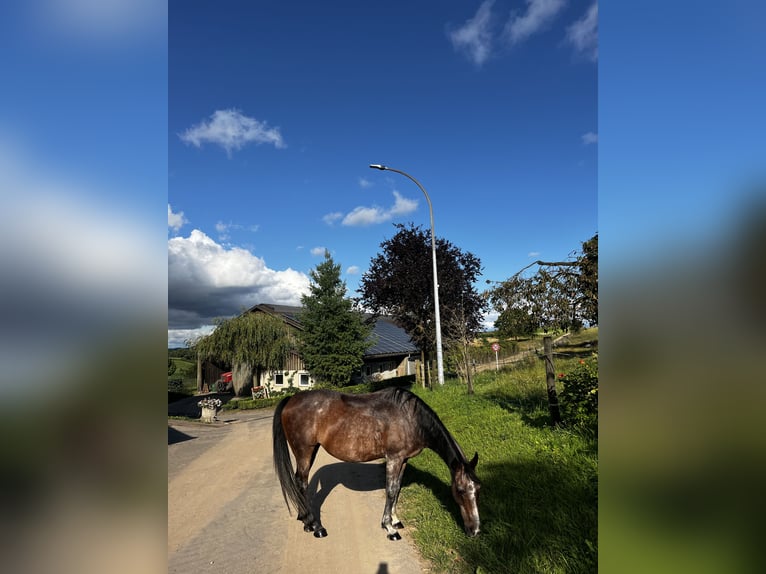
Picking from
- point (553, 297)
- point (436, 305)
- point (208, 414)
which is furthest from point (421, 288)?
point (553, 297)

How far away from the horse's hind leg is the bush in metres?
4.43

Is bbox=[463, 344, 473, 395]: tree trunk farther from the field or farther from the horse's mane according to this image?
the horse's mane

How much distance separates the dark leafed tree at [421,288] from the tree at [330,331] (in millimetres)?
2936

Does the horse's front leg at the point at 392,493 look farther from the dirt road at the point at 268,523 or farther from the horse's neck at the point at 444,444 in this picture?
the horse's neck at the point at 444,444

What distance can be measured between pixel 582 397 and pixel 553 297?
364 cm

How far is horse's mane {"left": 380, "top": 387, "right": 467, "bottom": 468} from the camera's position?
4581 mm
